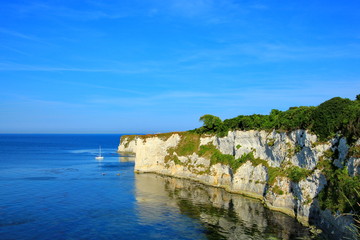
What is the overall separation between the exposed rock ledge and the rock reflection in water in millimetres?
2273

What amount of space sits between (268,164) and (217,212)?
610 inches

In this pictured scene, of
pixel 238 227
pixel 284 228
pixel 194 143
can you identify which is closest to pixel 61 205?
pixel 238 227

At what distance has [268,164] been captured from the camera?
5309cm

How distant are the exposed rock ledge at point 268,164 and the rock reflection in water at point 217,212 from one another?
2273 mm

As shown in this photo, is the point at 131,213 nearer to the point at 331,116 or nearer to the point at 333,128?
the point at 333,128

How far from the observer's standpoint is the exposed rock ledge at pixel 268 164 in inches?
1416

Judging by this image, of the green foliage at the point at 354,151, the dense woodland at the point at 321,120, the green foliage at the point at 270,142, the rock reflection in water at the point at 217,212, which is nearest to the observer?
the green foliage at the point at 354,151

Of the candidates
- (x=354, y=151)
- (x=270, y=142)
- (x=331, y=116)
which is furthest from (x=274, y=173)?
(x=354, y=151)

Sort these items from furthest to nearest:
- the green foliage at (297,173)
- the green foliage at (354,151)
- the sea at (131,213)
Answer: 1. the green foliage at (297,173)
2. the sea at (131,213)
3. the green foliage at (354,151)

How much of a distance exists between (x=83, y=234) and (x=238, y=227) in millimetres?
20456

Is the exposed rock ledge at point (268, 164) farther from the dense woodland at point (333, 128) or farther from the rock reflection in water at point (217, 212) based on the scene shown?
the rock reflection in water at point (217, 212)

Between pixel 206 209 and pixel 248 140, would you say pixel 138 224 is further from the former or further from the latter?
pixel 248 140

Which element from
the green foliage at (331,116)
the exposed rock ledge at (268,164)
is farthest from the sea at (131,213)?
the green foliage at (331,116)

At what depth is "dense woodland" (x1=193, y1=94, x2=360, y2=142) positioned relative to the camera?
1390 inches
